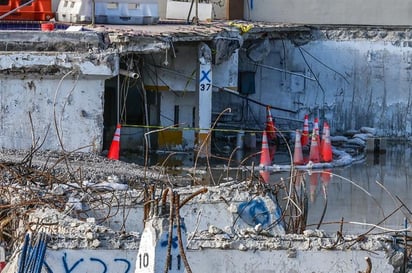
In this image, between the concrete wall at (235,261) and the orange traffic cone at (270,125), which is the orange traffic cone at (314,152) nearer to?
the orange traffic cone at (270,125)

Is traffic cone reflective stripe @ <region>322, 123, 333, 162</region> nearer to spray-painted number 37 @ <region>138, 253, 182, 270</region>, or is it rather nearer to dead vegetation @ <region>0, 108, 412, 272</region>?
dead vegetation @ <region>0, 108, 412, 272</region>

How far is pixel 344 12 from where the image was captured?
27.7 m

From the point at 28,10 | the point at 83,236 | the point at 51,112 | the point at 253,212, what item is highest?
the point at 28,10

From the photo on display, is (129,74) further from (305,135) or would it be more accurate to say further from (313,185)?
(305,135)

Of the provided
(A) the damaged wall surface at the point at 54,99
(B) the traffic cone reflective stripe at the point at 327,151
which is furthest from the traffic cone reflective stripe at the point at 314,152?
(A) the damaged wall surface at the point at 54,99

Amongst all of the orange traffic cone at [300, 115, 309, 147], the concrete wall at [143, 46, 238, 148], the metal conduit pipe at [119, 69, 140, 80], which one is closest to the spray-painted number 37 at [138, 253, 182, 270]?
the metal conduit pipe at [119, 69, 140, 80]

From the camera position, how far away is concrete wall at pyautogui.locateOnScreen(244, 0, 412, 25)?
1084 inches

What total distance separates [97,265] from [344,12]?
61.0 feet

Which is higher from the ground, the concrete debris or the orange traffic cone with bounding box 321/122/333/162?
the concrete debris

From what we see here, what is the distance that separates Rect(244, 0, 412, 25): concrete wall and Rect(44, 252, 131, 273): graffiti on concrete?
18.3 metres

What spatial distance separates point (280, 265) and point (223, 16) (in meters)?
18.8

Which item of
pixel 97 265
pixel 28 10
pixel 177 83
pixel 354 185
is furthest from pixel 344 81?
pixel 97 265

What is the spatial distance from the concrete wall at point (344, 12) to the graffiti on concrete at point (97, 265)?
1830 cm

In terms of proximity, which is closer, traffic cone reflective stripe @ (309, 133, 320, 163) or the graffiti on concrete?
the graffiti on concrete
